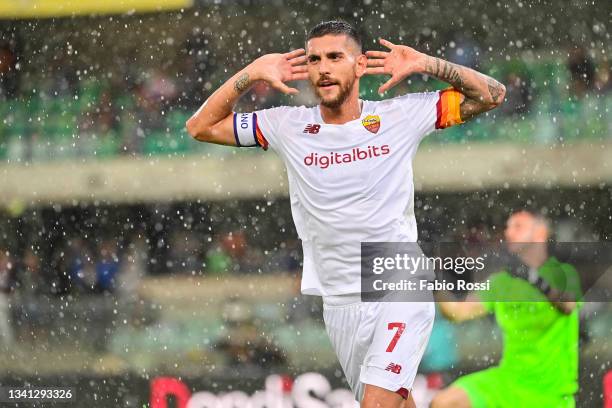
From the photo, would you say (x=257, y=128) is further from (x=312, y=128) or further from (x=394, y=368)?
(x=394, y=368)

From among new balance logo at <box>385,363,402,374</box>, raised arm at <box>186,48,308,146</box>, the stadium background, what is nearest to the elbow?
raised arm at <box>186,48,308,146</box>

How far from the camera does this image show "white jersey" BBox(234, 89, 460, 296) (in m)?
4.68

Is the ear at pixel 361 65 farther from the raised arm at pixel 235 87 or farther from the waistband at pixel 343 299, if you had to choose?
the waistband at pixel 343 299

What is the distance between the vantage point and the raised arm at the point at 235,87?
4676mm

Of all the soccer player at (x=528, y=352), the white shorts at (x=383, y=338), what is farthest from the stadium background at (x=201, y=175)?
the white shorts at (x=383, y=338)

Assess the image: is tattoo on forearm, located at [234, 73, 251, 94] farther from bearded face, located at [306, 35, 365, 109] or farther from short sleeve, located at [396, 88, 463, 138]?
short sleeve, located at [396, 88, 463, 138]

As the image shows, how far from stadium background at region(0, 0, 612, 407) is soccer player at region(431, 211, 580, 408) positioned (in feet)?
11.4

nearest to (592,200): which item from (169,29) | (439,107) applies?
(169,29)

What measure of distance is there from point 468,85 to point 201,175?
8.23 metres

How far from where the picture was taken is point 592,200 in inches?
479

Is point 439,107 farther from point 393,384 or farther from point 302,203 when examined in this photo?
point 393,384

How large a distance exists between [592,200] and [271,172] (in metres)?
3.66

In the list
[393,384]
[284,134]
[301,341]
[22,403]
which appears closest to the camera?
[393,384]

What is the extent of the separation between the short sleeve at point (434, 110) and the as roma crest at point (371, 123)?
148 millimetres
